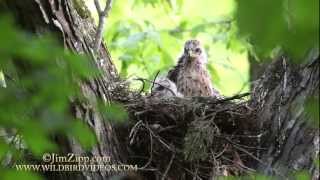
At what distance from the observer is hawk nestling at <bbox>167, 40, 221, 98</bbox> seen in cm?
519

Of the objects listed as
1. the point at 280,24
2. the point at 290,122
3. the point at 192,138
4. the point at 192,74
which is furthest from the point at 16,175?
the point at 192,74

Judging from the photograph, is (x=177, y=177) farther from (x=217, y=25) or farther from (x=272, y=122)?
(x=217, y=25)

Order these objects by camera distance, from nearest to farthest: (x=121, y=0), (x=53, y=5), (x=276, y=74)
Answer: (x=53, y=5)
(x=276, y=74)
(x=121, y=0)

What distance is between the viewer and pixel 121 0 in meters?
7.32

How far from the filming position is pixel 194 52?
5.55 meters

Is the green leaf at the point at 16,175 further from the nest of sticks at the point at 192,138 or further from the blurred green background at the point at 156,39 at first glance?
the blurred green background at the point at 156,39

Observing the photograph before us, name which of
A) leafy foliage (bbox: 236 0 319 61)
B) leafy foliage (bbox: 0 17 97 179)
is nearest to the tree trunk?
leafy foliage (bbox: 0 17 97 179)

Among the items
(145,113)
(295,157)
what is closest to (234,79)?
(145,113)

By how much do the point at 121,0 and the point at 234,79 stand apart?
1.78 meters

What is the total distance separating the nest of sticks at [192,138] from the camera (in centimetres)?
333

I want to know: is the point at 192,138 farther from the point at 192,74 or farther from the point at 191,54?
the point at 191,54

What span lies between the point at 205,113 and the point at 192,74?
1.63 meters

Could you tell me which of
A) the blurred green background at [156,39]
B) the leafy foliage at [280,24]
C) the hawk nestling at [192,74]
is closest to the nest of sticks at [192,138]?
the hawk nestling at [192,74]

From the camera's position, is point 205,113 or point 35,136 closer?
point 35,136
